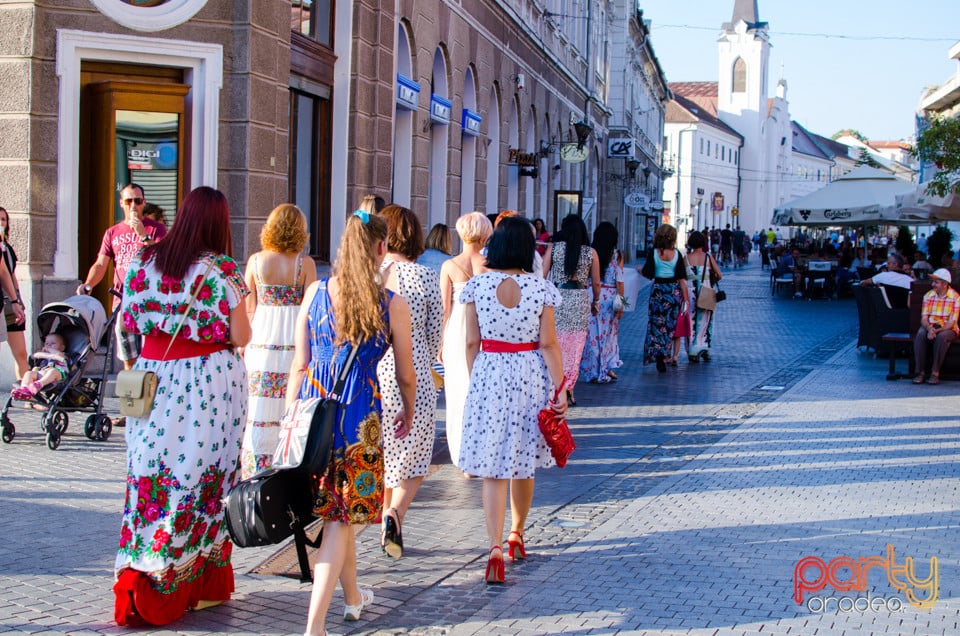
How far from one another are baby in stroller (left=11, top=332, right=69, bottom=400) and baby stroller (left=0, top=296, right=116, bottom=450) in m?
0.04

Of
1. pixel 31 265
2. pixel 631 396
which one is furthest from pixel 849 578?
pixel 31 265

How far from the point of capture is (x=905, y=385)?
14.7 metres

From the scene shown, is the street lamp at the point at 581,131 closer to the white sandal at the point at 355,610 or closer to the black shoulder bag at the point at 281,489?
the white sandal at the point at 355,610

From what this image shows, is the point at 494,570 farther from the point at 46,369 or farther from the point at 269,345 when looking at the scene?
the point at 46,369

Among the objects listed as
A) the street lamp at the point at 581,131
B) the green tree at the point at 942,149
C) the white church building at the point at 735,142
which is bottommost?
the green tree at the point at 942,149

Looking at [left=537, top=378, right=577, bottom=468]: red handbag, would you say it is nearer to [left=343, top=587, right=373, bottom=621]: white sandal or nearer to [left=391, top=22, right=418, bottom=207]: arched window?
[left=343, top=587, right=373, bottom=621]: white sandal

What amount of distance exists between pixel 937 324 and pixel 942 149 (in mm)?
3069

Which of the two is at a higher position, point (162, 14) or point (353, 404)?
point (162, 14)

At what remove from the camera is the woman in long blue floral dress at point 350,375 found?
5.04m

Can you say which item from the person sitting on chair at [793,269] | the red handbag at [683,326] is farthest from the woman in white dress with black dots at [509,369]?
the person sitting on chair at [793,269]

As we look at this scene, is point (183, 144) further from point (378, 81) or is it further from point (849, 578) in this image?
point (849, 578)

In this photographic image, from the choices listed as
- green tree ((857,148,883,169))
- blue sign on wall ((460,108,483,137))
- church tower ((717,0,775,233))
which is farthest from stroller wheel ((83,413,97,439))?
church tower ((717,0,775,233))

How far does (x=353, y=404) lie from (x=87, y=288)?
17.3 ft

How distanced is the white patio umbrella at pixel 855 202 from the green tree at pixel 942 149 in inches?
441
